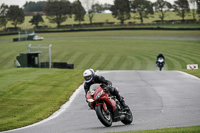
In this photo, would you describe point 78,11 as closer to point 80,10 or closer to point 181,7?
point 80,10

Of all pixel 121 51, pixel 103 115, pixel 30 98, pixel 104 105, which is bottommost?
pixel 121 51

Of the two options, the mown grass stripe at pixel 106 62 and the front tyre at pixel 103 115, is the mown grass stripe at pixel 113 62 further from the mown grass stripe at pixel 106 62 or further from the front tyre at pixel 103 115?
the front tyre at pixel 103 115

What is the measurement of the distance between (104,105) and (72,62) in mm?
44526

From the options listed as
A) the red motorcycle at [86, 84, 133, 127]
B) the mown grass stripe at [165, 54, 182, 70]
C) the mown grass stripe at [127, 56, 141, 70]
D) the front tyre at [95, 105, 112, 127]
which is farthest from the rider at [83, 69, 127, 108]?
the mown grass stripe at [127, 56, 141, 70]

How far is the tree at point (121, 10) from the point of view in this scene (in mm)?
140125

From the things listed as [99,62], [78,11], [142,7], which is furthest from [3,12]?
[99,62]

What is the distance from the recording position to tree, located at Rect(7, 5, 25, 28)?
136337 mm

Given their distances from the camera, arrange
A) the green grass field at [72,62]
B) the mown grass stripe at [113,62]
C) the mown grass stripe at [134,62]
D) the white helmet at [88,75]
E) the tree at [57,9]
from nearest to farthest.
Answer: the white helmet at [88,75], the green grass field at [72,62], the mown grass stripe at [134,62], the mown grass stripe at [113,62], the tree at [57,9]

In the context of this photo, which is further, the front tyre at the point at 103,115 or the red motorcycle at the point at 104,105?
the red motorcycle at the point at 104,105

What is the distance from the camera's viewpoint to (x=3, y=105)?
16.9 meters

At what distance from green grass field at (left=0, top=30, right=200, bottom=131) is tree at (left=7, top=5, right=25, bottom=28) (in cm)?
3580

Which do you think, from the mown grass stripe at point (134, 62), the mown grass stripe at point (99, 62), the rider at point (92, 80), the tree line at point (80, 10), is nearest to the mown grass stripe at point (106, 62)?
the mown grass stripe at point (99, 62)

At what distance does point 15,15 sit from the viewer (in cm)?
13700

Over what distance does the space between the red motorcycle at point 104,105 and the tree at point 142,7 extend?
135m
